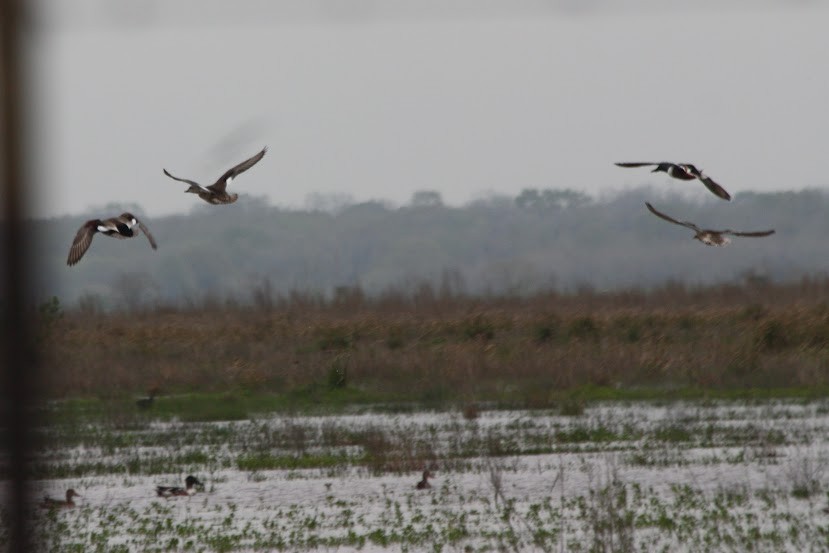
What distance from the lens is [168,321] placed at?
35938mm

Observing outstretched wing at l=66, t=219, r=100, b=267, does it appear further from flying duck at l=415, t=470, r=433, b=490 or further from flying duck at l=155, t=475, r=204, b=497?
flying duck at l=415, t=470, r=433, b=490

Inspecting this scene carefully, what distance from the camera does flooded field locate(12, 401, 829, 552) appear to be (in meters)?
9.26

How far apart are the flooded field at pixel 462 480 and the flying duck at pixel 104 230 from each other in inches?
64.7

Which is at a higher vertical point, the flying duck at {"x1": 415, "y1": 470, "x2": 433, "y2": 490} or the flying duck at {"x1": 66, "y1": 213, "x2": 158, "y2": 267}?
the flying duck at {"x1": 66, "y1": 213, "x2": 158, "y2": 267}

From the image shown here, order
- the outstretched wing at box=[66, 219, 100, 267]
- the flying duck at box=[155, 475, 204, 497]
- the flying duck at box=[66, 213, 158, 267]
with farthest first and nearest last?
the flying duck at box=[155, 475, 204, 497] → the outstretched wing at box=[66, 219, 100, 267] → the flying duck at box=[66, 213, 158, 267]

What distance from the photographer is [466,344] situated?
2750cm

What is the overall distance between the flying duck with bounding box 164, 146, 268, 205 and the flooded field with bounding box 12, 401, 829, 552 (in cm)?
250

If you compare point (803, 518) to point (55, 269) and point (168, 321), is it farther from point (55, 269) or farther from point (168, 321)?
point (168, 321)

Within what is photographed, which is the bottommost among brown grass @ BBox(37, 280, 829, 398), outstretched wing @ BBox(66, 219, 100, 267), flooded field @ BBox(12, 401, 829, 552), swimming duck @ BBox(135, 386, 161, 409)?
flooded field @ BBox(12, 401, 829, 552)

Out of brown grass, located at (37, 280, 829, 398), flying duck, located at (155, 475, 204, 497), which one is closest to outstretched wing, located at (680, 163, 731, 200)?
flying duck, located at (155, 475, 204, 497)

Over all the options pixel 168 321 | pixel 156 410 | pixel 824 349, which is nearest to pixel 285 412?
pixel 156 410

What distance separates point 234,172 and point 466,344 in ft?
57.4

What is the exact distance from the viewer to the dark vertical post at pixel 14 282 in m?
1.86

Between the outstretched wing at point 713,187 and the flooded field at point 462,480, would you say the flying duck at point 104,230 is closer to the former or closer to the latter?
the flooded field at point 462,480
